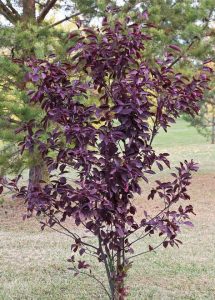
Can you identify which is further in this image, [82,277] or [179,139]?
[179,139]

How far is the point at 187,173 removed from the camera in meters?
3.32

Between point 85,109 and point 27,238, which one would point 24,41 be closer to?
point 27,238

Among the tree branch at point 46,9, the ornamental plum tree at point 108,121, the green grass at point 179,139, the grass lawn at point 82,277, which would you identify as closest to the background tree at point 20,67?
the tree branch at point 46,9

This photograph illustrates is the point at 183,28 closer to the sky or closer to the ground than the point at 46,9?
closer to the ground

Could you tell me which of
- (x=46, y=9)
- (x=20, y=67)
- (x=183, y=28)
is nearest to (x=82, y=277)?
(x=20, y=67)

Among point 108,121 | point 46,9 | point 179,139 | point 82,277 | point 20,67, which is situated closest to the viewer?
point 108,121

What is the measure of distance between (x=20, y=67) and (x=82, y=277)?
3.51m

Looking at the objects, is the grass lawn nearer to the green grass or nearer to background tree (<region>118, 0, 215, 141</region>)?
background tree (<region>118, 0, 215, 141</region>)

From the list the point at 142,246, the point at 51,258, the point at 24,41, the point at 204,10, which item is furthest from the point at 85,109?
the point at 204,10

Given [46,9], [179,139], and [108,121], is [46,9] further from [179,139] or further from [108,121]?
[179,139]

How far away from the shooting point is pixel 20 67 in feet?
24.0

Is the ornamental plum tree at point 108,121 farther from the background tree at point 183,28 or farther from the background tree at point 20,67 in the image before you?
the background tree at point 183,28

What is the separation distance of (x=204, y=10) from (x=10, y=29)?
3236 mm

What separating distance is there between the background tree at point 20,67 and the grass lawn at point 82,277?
113 centimetres
